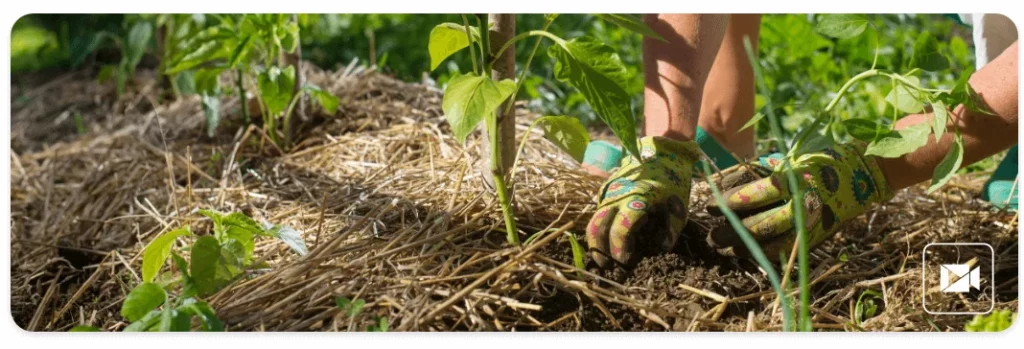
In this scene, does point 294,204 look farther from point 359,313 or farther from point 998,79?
point 998,79

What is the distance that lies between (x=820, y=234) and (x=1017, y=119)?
30 cm

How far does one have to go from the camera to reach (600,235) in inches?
44.5

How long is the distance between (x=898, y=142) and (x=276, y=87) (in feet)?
3.15

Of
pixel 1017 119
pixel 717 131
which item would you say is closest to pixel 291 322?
pixel 717 131

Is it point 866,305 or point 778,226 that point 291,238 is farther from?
point 866,305

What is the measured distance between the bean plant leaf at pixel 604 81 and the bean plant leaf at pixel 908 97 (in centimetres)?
36

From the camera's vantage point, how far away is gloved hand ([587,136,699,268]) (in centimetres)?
112

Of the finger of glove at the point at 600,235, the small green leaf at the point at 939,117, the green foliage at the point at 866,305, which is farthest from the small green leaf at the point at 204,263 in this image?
the small green leaf at the point at 939,117

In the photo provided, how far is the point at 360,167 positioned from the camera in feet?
5.23

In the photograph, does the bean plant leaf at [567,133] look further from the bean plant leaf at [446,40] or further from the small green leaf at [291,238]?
the small green leaf at [291,238]

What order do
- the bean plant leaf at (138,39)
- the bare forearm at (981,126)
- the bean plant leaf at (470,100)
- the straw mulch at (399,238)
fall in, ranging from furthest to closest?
1. the bean plant leaf at (138,39)
2. the bare forearm at (981,126)
3. the straw mulch at (399,238)
4. the bean plant leaf at (470,100)

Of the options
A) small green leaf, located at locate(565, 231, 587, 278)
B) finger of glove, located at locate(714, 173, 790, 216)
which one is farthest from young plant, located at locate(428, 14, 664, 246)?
finger of glove, located at locate(714, 173, 790, 216)

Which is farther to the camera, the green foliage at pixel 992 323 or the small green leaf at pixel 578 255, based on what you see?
the small green leaf at pixel 578 255

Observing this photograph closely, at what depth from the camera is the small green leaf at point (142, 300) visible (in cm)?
101
